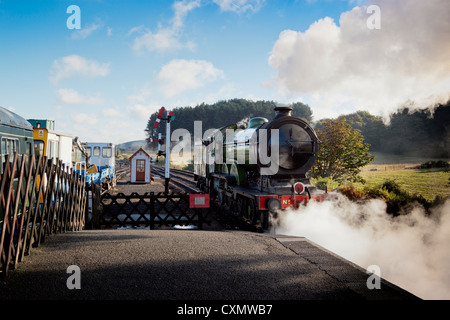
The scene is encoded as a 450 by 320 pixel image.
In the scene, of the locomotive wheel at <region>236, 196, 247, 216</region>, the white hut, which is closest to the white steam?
the locomotive wheel at <region>236, 196, 247, 216</region>

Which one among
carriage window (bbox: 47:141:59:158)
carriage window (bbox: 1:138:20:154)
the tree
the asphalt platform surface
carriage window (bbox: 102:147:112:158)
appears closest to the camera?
the asphalt platform surface

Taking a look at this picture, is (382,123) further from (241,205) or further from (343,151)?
(241,205)

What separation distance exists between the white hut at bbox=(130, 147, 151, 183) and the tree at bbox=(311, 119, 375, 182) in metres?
12.5

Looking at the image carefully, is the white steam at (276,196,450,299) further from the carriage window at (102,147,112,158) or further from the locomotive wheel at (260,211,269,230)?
the carriage window at (102,147,112,158)

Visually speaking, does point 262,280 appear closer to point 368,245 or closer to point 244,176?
point 368,245

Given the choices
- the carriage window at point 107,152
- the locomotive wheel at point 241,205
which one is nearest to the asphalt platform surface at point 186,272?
the locomotive wheel at point 241,205

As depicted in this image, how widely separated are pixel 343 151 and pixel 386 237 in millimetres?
6812

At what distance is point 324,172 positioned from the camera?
15.0 m

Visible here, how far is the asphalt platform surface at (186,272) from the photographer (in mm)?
3686

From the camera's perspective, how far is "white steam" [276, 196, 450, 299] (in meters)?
6.53

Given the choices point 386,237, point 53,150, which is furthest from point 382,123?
point 53,150

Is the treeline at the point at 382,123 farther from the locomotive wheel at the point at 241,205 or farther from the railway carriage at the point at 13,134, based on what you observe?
the railway carriage at the point at 13,134

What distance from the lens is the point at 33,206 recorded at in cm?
589
